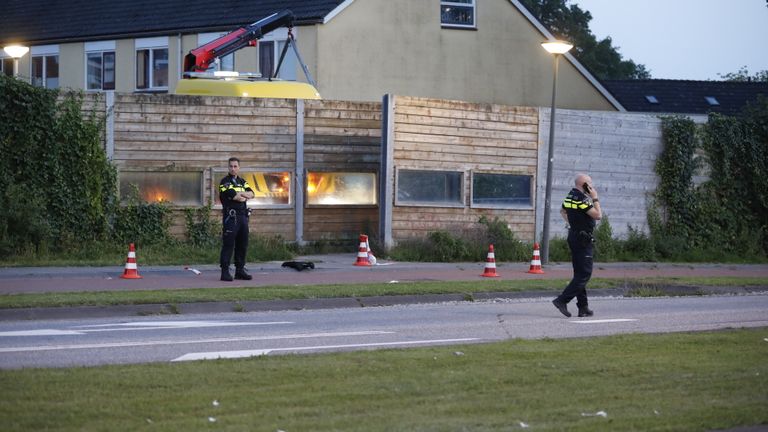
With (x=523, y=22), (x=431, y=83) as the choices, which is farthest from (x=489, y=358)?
(x=523, y=22)

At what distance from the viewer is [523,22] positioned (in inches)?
1416

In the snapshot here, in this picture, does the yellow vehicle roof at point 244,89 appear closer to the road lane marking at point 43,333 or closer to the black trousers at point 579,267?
the black trousers at point 579,267

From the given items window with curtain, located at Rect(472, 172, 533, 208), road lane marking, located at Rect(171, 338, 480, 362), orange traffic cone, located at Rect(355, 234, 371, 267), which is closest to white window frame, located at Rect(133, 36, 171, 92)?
window with curtain, located at Rect(472, 172, 533, 208)

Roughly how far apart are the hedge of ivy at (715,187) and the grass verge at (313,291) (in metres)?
7.02

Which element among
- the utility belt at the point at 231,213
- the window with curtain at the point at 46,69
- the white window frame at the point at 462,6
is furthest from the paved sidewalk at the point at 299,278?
the window with curtain at the point at 46,69

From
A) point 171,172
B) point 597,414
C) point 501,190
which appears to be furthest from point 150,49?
point 597,414

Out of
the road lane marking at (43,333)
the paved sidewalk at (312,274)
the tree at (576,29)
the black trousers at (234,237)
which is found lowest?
the paved sidewalk at (312,274)

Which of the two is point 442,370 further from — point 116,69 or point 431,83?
point 116,69

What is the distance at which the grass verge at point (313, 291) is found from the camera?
15.0 meters

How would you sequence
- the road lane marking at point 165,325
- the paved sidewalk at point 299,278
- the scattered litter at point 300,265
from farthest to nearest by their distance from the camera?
1. the scattered litter at point 300,265
2. the paved sidewalk at point 299,278
3. the road lane marking at point 165,325

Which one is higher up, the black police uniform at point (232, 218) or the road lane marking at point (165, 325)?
the black police uniform at point (232, 218)

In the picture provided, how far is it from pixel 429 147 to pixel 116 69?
48.0ft

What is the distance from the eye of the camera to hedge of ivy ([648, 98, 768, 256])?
28125mm

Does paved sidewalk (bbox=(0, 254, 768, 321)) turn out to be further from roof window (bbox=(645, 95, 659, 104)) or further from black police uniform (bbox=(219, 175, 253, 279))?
roof window (bbox=(645, 95, 659, 104))
